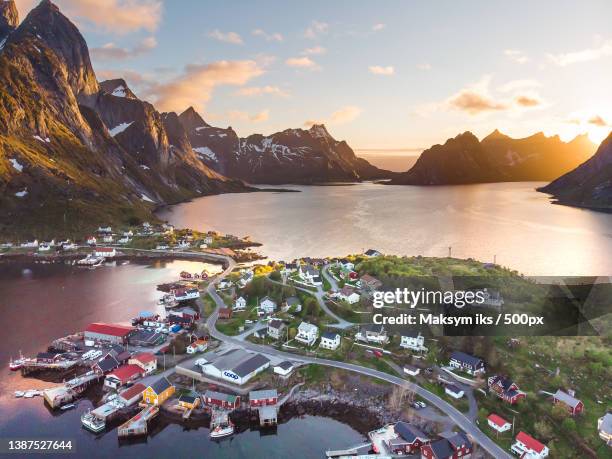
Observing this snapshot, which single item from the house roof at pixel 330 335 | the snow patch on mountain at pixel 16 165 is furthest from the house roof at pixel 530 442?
the snow patch on mountain at pixel 16 165

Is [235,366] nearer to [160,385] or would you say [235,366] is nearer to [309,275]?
[160,385]

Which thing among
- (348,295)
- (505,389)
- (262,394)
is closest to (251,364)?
(262,394)

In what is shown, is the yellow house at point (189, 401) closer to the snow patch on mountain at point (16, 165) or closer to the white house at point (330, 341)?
the white house at point (330, 341)

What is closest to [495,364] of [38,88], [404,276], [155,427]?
[404,276]

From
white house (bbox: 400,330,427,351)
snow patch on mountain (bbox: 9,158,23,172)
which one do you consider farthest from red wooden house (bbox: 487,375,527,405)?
snow patch on mountain (bbox: 9,158,23,172)

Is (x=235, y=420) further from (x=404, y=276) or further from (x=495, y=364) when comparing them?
(x=404, y=276)

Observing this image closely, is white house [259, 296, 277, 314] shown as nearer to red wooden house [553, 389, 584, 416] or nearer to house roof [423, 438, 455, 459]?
house roof [423, 438, 455, 459]

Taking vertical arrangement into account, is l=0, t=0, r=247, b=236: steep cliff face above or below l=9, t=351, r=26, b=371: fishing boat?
above
